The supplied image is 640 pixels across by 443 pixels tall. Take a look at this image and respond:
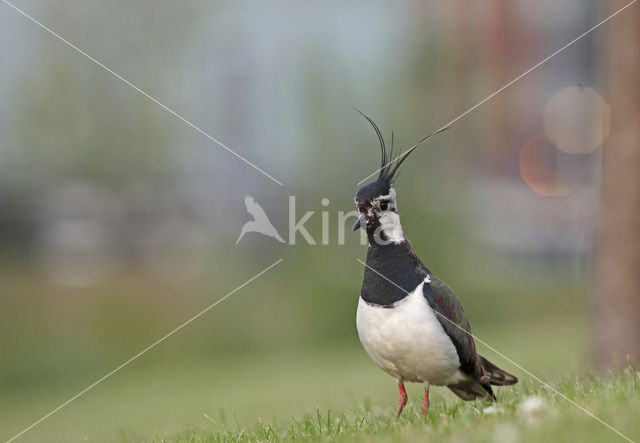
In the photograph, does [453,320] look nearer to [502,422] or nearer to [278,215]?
[502,422]

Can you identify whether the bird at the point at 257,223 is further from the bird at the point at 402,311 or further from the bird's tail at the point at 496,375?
the bird at the point at 402,311

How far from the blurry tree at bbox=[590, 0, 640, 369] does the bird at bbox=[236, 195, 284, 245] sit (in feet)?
19.1

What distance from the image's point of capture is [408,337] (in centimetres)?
374

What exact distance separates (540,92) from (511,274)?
6.77 m

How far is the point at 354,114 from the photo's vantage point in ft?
36.5

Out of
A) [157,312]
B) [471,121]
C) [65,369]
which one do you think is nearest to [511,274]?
[471,121]

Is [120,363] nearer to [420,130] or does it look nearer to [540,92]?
[420,130]

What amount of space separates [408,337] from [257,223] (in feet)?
28.7

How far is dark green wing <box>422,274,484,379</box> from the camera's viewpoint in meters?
3.86

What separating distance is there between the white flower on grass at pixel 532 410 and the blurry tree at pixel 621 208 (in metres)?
2.63

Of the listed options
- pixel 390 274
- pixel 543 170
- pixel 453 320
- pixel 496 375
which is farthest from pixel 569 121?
pixel 390 274

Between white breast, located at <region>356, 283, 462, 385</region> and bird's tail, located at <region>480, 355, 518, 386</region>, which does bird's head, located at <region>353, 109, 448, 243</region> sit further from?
bird's tail, located at <region>480, 355, 518, 386</region>

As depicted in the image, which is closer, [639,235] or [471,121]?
[639,235]

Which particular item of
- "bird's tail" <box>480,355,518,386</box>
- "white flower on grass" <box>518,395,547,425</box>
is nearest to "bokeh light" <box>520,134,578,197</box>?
"bird's tail" <box>480,355,518,386</box>
